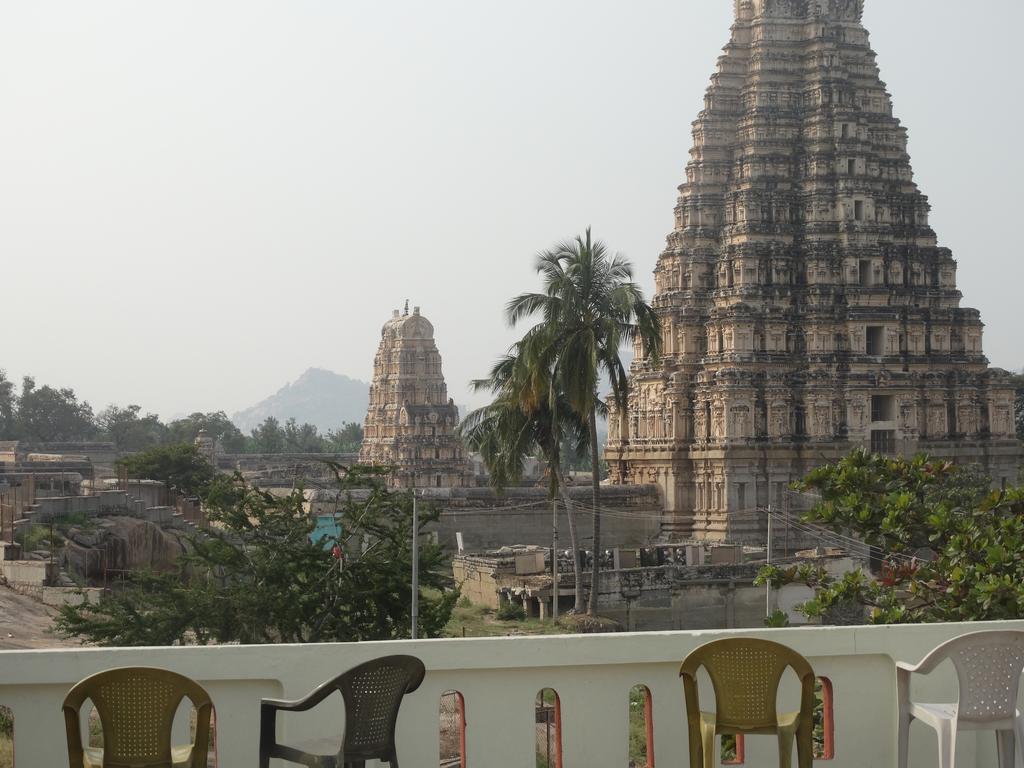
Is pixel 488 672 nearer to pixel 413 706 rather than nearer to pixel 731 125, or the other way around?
pixel 413 706

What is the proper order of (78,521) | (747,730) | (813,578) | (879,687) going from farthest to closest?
(78,521) → (813,578) → (879,687) → (747,730)

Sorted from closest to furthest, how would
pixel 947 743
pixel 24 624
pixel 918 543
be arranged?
pixel 947 743, pixel 918 543, pixel 24 624

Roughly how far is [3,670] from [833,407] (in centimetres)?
4329

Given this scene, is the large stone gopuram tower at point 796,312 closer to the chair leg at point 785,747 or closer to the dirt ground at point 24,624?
the dirt ground at point 24,624

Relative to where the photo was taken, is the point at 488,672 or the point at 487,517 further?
the point at 487,517

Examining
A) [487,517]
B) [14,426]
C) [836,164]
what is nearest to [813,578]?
[487,517]

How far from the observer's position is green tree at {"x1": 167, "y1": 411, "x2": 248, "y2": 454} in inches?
4719

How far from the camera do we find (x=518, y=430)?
34.6 meters

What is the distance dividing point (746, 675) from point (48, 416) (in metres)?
109

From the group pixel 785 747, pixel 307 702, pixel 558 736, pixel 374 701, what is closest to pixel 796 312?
pixel 558 736

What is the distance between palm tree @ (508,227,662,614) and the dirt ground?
463 inches

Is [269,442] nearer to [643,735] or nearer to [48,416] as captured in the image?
[48,416]

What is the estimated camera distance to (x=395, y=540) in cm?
2103

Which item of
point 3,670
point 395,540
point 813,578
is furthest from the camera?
point 395,540
